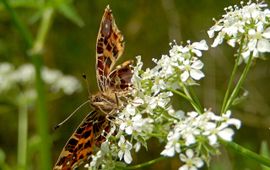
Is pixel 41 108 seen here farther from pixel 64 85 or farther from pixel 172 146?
pixel 172 146

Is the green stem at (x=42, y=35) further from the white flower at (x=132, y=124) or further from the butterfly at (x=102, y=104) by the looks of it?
the white flower at (x=132, y=124)

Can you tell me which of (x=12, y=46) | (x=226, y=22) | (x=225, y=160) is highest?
(x=12, y=46)

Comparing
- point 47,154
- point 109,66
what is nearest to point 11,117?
point 47,154

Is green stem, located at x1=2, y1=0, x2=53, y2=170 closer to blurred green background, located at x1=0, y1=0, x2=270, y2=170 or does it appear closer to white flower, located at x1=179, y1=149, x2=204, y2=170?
white flower, located at x1=179, y1=149, x2=204, y2=170

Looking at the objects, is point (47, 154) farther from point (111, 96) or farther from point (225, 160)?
point (225, 160)

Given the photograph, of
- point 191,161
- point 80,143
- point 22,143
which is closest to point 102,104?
point 80,143

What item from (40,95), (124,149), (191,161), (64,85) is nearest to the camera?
(191,161)

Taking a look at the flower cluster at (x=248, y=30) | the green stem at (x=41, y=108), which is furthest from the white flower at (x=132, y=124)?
the green stem at (x=41, y=108)
